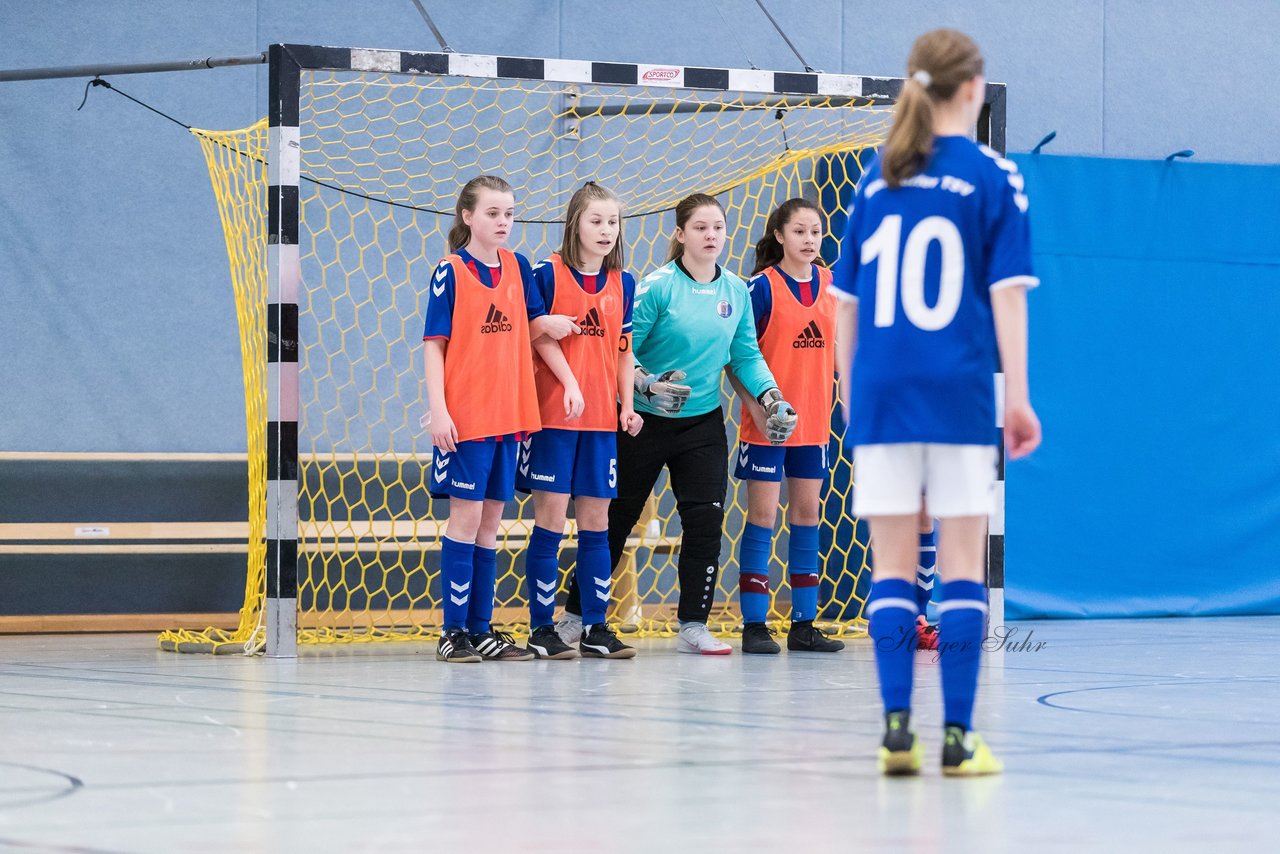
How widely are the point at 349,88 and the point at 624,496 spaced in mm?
2547

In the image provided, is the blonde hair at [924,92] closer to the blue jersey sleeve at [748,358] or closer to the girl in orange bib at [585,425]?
the girl in orange bib at [585,425]

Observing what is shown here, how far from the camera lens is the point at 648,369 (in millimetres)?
5285

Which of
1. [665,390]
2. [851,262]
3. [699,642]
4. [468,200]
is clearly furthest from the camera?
[699,642]

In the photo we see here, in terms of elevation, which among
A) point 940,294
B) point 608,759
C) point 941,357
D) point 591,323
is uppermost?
point 591,323

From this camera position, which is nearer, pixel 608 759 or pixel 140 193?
pixel 608 759

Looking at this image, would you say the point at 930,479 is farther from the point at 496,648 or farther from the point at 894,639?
the point at 496,648

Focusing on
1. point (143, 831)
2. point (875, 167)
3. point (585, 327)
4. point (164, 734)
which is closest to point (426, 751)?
point (164, 734)

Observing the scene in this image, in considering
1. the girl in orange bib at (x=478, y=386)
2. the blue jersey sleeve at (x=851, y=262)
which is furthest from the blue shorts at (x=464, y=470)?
the blue jersey sleeve at (x=851, y=262)

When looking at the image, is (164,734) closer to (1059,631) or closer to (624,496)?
(624,496)

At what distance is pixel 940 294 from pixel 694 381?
2.53m

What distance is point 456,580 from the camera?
4828 millimetres

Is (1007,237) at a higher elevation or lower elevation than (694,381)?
higher

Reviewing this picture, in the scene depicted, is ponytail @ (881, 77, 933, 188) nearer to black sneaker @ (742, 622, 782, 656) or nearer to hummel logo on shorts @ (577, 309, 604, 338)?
hummel logo on shorts @ (577, 309, 604, 338)

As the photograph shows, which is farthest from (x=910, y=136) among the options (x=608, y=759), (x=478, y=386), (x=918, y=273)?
(x=478, y=386)
